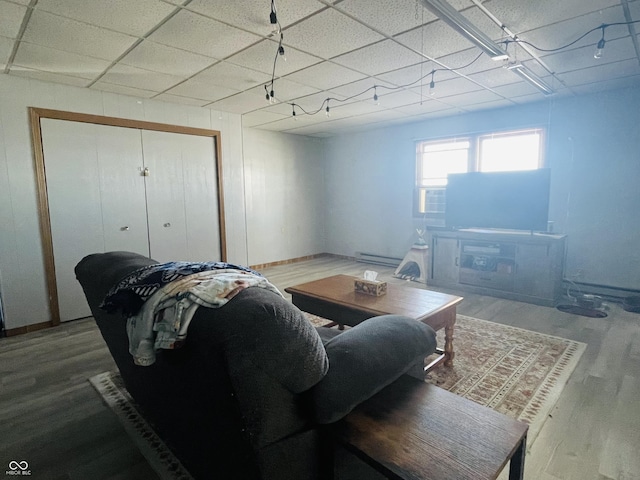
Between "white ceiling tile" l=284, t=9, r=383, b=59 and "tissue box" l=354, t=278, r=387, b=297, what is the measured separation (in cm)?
181

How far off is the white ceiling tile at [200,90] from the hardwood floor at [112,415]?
8.47 ft

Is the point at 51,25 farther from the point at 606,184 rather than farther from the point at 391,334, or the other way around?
the point at 606,184

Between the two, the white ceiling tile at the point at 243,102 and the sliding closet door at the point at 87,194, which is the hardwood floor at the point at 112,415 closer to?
the sliding closet door at the point at 87,194

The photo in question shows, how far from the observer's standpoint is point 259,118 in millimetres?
5047

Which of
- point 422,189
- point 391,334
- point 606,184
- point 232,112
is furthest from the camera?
point 422,189

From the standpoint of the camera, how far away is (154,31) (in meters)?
2.37

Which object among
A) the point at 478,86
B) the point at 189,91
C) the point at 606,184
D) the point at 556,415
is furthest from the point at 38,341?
the point at 606,184

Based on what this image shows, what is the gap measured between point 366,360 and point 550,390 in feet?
5.82

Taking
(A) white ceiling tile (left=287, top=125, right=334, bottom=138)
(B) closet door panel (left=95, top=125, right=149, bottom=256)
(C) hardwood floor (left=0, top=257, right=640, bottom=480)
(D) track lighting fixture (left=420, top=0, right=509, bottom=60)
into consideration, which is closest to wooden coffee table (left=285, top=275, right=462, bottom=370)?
(C) hardwood floor (left=0, top=257, right=640, bottom=480)

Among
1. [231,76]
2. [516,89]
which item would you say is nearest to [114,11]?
[231,76]

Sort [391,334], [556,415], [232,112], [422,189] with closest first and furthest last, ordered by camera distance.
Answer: [391,334]
[556,415]
[232,112]
[422,189]

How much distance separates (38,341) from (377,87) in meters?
4.09

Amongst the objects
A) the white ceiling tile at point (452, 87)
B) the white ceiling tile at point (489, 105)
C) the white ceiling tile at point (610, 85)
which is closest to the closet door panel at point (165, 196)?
the white ceiling tile at point (452, 87)

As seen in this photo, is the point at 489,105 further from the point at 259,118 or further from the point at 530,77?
the point at 259,118
